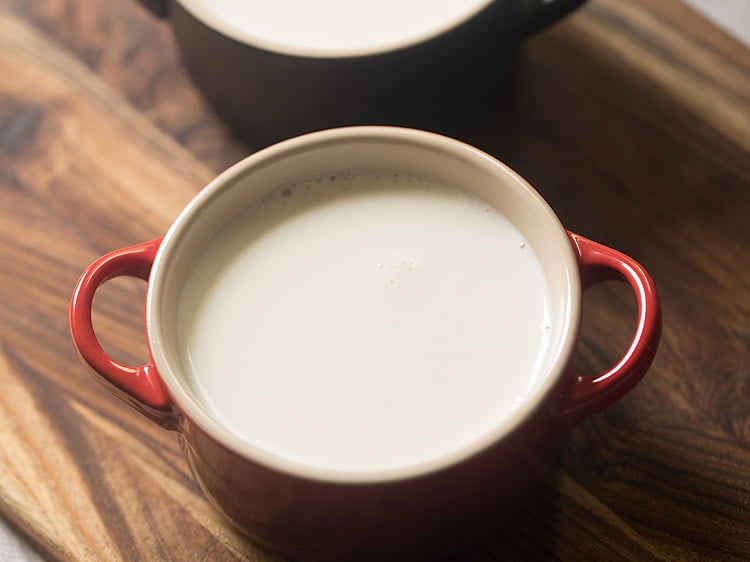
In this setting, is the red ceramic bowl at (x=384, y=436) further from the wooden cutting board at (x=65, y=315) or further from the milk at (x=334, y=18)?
the milk at (x=334, y=18)

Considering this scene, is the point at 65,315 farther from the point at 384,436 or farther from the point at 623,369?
the point at 623,369

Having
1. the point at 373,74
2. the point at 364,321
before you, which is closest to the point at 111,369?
the point at 364,321

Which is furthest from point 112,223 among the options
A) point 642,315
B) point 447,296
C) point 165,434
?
point 642,315

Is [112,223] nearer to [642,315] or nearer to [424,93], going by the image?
[424,93]

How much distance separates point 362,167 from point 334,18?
8.3 inches

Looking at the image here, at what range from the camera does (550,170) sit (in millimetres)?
860

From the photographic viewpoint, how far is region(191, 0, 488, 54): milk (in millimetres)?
852

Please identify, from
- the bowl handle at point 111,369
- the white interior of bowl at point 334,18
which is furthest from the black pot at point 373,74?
the bowl handle at point 111,369

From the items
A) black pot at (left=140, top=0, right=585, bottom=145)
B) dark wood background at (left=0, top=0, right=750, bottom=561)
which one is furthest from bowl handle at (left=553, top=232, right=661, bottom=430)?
black pot at (left=140, top=0, right=585, bottom=145)

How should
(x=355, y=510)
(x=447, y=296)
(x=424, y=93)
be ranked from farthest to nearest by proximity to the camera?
(x=424, y=93)
(x=447, y=296)
(x=355, y=510)

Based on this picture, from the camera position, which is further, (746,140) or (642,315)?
(746,140)

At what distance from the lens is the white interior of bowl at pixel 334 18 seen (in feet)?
2.79

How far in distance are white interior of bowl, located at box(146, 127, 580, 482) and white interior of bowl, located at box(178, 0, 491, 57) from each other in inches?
6.5

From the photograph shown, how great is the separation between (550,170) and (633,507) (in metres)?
0.32
